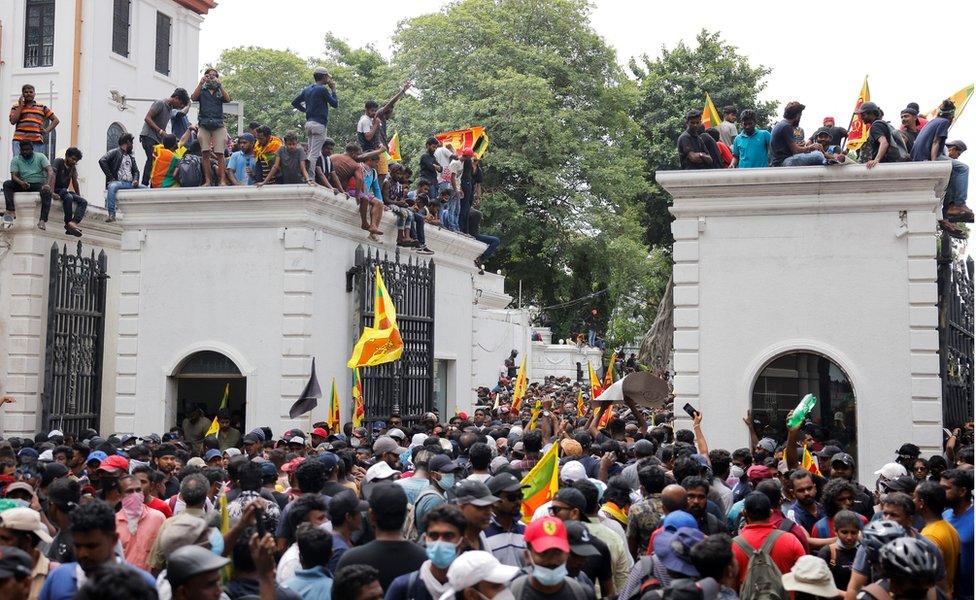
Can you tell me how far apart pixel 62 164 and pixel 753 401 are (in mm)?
10936

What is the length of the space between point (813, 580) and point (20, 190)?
1553cm

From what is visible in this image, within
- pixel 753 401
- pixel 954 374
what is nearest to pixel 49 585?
pixel 753 401

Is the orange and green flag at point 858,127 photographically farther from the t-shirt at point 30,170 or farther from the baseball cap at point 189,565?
the baseball cap at point 189,565

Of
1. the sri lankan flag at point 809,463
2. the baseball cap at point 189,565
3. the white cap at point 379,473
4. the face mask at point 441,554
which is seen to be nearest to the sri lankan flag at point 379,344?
the sri lankan flag at point 809,463

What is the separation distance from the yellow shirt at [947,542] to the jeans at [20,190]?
1474 cm

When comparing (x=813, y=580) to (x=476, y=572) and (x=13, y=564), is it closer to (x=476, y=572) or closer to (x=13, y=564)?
(x=476, y=572)

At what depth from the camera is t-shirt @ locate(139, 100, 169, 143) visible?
1964cm

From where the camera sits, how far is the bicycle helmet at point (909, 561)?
18.3 ft

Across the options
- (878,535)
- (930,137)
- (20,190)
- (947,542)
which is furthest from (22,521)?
(20,190)

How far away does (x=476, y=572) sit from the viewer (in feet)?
18.5

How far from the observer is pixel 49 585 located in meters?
5.75

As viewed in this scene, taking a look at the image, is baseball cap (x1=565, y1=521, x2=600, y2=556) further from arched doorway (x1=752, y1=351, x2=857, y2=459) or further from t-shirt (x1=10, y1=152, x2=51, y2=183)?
t-shirt (x1=10, y1=152, x2=51, y2=183)

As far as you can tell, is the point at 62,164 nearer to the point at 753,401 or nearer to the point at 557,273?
the point at 753,401

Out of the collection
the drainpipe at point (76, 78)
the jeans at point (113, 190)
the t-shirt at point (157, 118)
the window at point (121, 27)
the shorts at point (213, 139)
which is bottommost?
the jeans at point (113, 190)
